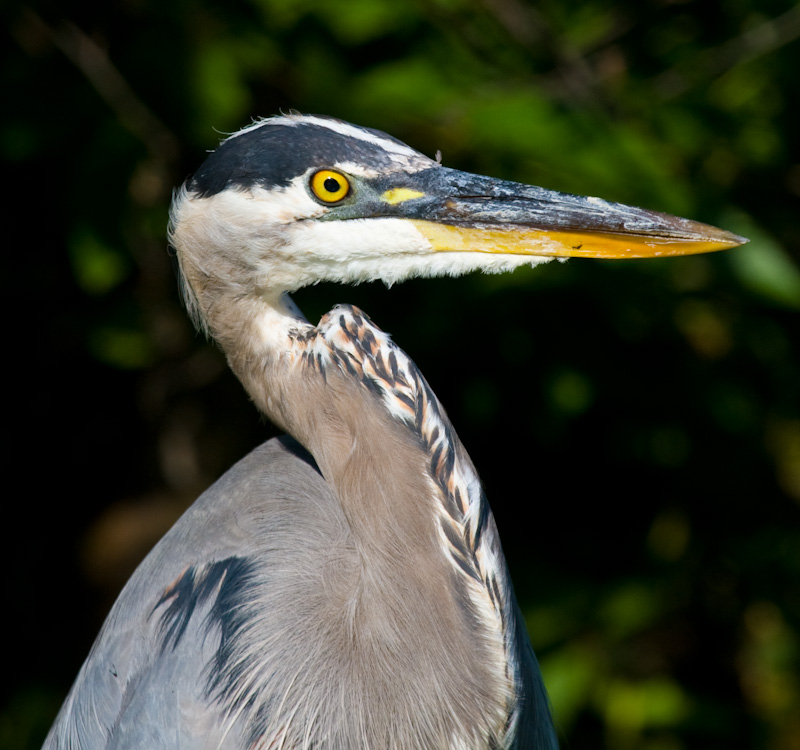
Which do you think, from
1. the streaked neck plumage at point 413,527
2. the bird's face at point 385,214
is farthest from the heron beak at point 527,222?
the streaked neck plumage at point 413,527

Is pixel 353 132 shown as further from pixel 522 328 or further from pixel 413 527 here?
pixel 522 328

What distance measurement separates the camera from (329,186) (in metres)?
1.48

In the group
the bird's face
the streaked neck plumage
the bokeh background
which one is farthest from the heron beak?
the bokeh background

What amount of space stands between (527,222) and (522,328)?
114 centimetres

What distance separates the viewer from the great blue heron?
138 cm

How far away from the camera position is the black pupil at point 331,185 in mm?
1478

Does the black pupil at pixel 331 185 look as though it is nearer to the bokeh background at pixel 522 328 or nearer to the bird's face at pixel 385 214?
the bird's face at pixel 385 214

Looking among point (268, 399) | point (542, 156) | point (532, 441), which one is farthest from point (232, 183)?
point (532, 441)

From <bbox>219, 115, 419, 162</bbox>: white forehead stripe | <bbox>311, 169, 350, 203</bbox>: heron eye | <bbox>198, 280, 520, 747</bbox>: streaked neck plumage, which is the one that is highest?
<bbox>219, 115, 419, 162</bbox>: white forehead stripe

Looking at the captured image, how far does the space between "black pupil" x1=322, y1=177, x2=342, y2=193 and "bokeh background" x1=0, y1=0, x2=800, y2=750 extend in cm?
69

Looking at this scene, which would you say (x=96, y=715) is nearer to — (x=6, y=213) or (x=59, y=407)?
(x=6, y=213)

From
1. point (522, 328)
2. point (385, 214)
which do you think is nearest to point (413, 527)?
point (385, 214)

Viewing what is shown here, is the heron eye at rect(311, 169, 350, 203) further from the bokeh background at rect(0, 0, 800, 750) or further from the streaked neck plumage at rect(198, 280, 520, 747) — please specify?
the bokeh background at rect(0, 0, 800, 750)

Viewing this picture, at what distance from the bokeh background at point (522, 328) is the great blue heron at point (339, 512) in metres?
0.62
